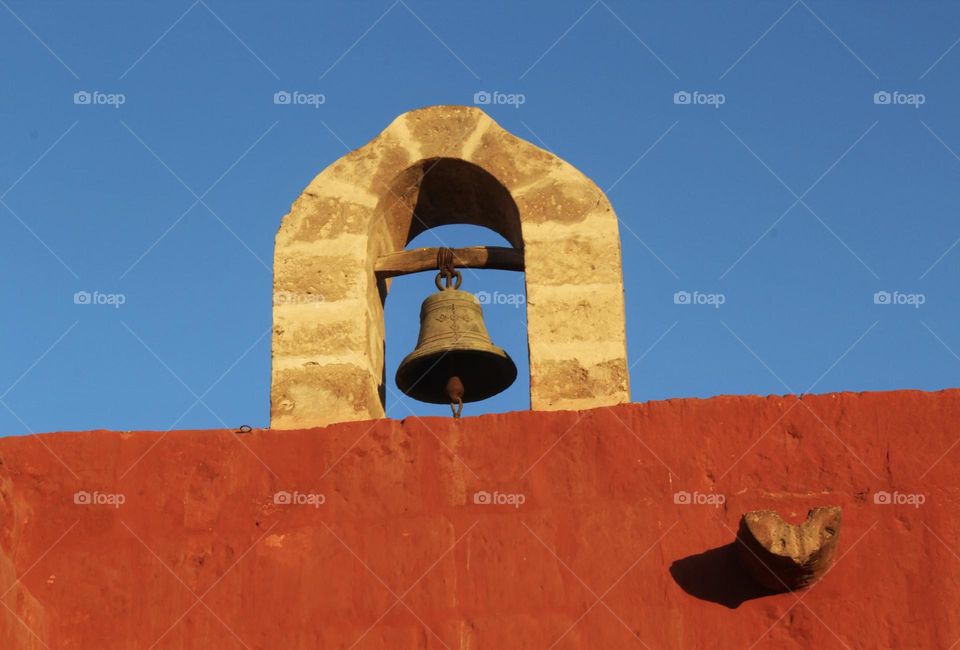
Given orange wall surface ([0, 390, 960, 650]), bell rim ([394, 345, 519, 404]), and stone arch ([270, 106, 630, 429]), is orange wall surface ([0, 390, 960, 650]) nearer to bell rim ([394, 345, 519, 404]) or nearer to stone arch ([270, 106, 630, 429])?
stone arch ([270, 106, 630, 429])

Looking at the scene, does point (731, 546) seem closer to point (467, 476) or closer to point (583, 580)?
point (583, 580)

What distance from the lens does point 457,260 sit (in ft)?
23.1

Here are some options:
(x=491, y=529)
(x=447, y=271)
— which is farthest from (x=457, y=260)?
(x=491, y=529)

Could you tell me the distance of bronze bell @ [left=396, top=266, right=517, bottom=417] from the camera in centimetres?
668

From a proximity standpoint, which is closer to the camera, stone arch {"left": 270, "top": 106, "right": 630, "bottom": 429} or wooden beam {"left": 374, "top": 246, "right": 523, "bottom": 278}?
stone arch {"left": 270, "top": 106, "right": 630, "bottom": 429}

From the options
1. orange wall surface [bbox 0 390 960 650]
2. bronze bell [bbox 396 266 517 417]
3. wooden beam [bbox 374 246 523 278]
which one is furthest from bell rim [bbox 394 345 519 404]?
orange wall surface [bbox 0 390 960 650]

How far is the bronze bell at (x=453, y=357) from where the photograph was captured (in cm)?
668

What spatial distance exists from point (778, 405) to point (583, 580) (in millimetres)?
1007

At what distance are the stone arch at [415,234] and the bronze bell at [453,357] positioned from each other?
202mm

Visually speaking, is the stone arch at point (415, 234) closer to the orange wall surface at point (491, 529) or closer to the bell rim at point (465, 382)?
the bell rim at point (465, 382)

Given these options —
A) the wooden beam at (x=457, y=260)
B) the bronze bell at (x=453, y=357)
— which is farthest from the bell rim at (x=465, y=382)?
the wooden beam at (x=457, y=260)

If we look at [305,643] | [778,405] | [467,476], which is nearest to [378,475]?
[467,476]

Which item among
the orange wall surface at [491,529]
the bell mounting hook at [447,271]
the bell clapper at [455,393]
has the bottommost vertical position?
the orange wall surface at [491,529]

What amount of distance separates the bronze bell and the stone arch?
20 centimetres
